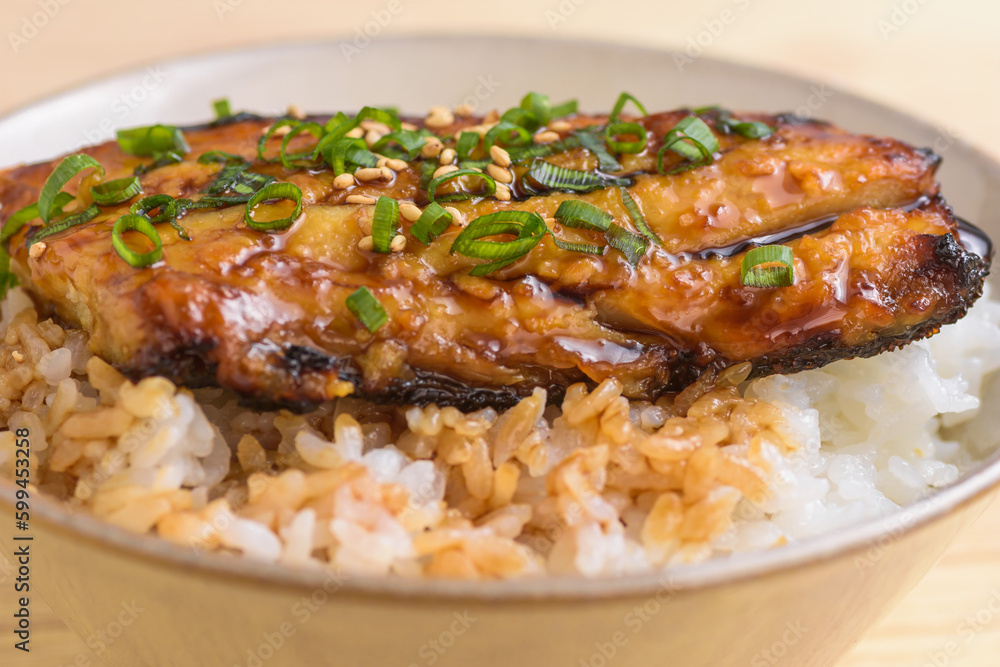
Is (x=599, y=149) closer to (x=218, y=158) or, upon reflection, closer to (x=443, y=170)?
(x=443, y=170)

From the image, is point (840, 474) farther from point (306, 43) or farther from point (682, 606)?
point (306, 43)

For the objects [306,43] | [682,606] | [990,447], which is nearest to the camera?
[682,606]

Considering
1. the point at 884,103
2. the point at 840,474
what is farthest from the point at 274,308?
the point at 884,103

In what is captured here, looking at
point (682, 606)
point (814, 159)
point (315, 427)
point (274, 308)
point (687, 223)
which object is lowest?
point (315, 427)

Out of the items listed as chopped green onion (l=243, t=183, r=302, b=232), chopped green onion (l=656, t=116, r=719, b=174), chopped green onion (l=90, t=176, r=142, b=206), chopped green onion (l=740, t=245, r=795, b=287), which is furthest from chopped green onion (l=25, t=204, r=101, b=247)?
chopped green onion (l=740, t=245, r=795, b=287)

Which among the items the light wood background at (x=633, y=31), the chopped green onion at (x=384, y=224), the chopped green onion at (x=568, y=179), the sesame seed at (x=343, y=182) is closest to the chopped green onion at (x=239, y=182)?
the sesame seed at (x=343, y=182)

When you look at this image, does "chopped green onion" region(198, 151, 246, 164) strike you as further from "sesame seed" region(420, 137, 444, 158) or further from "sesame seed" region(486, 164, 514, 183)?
"sesame seed" region(486, 164, 514, 183)

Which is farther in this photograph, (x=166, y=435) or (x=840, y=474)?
(x=840, y=474)

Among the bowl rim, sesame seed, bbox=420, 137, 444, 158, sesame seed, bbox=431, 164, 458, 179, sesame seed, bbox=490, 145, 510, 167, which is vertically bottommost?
the bowl rim
